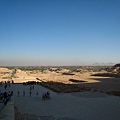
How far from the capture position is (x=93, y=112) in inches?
626

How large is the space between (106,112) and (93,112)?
1.04 metres

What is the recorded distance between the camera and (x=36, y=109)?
16906 mm

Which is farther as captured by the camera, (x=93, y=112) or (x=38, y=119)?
(x=93, y=112)

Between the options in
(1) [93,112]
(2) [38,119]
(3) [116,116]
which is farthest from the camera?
(1) [93,112]

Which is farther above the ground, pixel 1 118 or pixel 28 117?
pixel 1 118

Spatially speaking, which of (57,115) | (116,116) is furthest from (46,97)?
(116,116)

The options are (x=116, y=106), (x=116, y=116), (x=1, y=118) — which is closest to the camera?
(x=1, y=118)

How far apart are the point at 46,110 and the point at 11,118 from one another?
257 inches

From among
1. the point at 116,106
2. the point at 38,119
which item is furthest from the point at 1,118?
the point at 116,106

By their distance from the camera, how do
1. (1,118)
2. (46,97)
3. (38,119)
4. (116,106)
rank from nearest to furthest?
1. (1,118)
2. (38,119)
3. (116,106)
4. (46,97)

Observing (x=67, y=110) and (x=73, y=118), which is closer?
(x=73, y=118)

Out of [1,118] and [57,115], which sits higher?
[1,118]

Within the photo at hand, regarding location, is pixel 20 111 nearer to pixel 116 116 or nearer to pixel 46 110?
pixel 46 110

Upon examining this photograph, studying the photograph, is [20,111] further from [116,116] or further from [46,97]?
[116,116]
